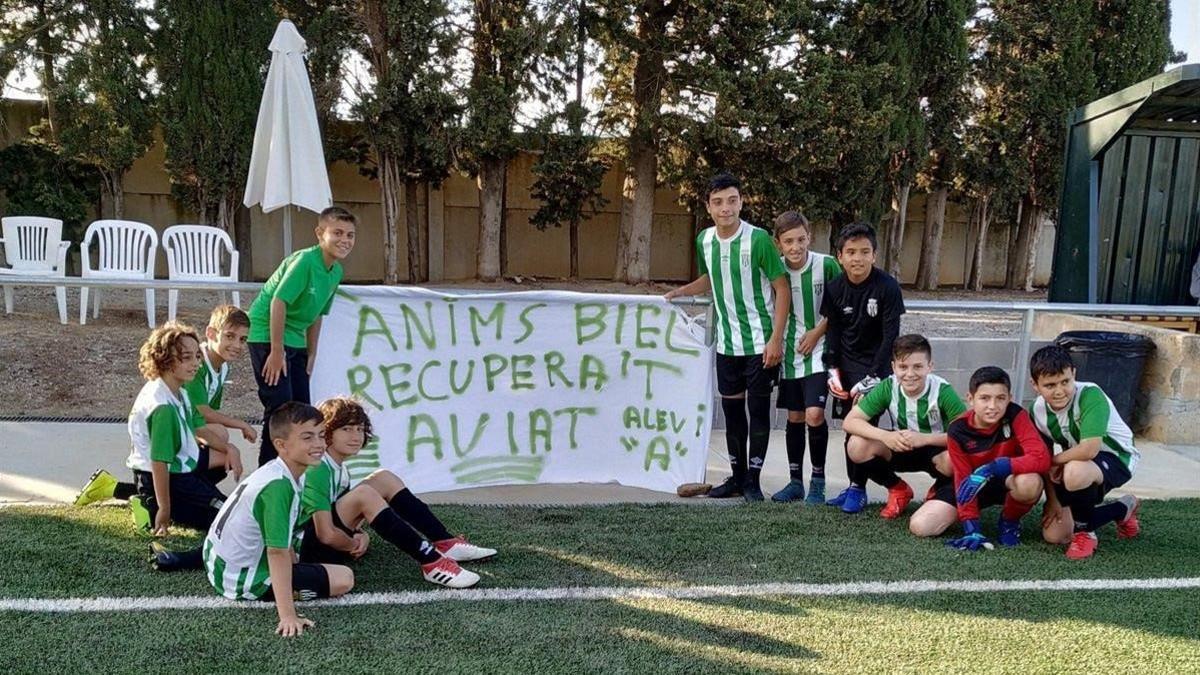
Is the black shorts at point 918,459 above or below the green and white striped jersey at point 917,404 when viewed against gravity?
below

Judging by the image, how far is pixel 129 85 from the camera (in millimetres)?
14203

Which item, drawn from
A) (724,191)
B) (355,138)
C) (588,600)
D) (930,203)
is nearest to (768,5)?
(930,203)

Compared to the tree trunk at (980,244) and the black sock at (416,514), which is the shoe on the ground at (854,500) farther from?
the tree trunk at (980,244)

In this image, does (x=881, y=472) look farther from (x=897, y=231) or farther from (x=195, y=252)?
(x=897, y=231)

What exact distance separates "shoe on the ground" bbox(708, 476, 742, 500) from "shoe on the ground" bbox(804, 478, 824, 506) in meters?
0.38

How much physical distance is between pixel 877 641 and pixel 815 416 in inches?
64.9

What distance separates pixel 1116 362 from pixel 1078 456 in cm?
294

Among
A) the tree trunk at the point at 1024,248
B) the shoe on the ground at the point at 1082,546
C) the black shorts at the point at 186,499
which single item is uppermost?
the tree trunk at the point at 1024,248

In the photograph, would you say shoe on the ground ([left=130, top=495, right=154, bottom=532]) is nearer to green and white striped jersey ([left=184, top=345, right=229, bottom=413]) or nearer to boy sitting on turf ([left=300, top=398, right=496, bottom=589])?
green and white striped jersey ([left=184, top=345, right=229, bottom=413])

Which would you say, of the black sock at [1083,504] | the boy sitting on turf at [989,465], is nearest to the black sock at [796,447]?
the boy sitting on turf at [989,465]

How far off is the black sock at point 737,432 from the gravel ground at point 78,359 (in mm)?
2944

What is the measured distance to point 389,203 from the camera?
638 inches

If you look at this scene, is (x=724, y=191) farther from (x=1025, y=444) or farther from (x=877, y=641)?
(x=877, y=641)

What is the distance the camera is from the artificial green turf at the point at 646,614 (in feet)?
9.03
